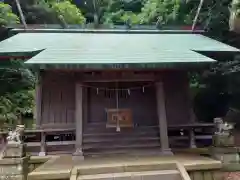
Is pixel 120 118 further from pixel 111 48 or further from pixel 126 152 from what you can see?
pixel 111 48

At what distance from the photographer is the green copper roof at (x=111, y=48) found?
7.00 m

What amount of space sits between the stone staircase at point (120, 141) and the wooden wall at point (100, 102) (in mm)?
541

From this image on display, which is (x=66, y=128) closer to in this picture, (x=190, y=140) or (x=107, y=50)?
(x=107, y=50)

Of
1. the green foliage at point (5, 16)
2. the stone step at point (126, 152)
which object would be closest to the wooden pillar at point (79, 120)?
the stone step at point (126, 152)

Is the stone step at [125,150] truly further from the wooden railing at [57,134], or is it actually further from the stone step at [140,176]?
the stone step at [140,176]

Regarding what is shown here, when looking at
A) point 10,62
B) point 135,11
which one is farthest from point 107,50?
point 135,11

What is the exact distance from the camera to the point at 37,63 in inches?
259

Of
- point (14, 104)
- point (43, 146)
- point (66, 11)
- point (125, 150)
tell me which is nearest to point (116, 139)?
point (125, 150)

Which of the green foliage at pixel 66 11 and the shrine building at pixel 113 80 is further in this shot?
the green foliage at pixel 66 11

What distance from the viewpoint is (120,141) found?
344 inches

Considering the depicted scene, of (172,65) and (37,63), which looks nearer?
(37,63)

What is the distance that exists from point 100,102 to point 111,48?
213cm

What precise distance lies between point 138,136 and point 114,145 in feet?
2.66

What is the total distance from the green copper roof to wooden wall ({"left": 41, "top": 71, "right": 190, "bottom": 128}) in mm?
1204
